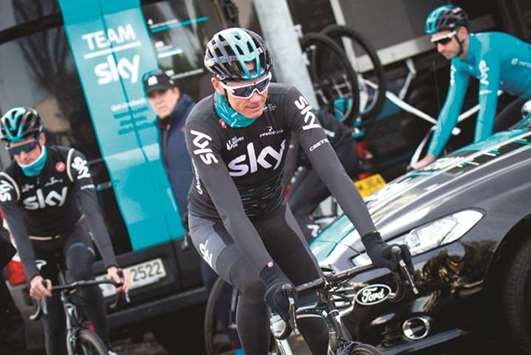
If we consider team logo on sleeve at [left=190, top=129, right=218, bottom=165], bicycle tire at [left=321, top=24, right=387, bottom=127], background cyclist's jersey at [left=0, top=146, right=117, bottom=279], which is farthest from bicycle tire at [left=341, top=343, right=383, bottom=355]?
bicycle tire at [left=321, top=24, right=387, bottom=127]

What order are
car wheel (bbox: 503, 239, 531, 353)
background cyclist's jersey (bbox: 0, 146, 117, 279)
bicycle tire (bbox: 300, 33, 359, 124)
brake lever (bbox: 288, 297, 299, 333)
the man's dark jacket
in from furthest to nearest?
bicycle tire (bbox: 300, 33, 359, 124), the man's dark jacket, background cyclist's jersey (bbox: 0, 146, 117, 279), car wheel (bbox: 503, 239, 531, 353), brake lever (bbox: 288, 297, 299, 333)

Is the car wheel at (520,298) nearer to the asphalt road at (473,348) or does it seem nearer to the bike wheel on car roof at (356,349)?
the asphalt road at (473,348)

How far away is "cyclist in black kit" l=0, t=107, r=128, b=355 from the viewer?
5.73 meters

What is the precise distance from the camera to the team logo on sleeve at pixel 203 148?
3.90 metres

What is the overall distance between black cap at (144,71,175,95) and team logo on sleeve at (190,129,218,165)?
2975 mm

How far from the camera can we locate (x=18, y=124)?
5.81 meters

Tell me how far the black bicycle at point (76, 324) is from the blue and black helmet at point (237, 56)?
2.10 meters

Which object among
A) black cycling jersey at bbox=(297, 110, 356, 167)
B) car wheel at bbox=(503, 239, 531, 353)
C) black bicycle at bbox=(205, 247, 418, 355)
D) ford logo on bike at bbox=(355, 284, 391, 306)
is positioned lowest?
car wheel at bbox=(503, 239, 531, 353)

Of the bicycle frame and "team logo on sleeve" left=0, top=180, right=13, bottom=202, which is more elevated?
"team logo on sleeve" left=0, top=180, right=13, bottom=202

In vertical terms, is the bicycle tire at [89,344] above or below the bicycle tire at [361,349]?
below

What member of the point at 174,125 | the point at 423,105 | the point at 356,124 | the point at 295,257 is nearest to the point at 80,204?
the point at 174,125

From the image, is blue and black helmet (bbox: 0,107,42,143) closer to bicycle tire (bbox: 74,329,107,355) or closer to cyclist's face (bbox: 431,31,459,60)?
bicycle tire (bbox: 74,329,107,355)

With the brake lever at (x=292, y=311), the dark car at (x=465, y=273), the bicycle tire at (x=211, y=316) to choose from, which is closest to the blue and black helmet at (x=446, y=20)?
the dark car at (x=465, y=273)

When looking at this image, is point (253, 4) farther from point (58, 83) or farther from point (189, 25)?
point (58, 83)
